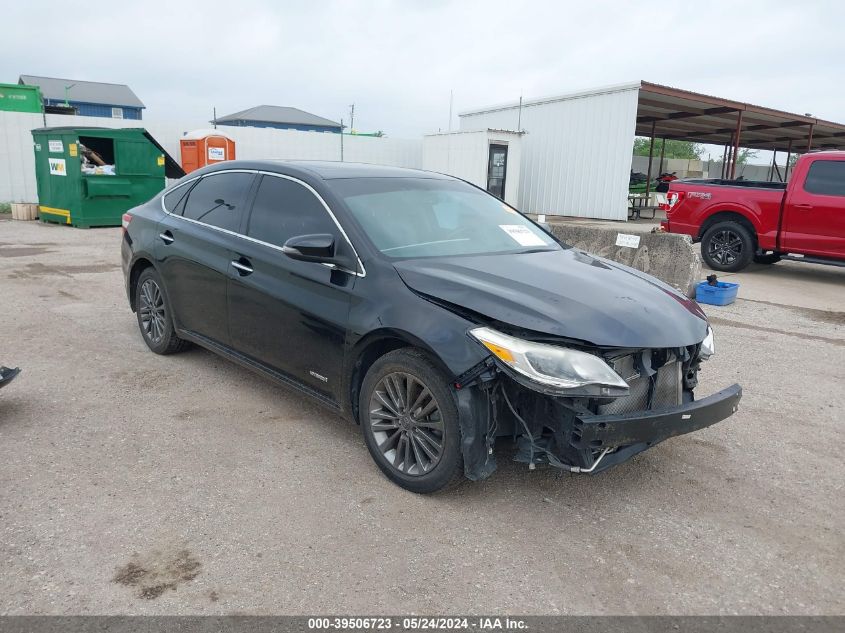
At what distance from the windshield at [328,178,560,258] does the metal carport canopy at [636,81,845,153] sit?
14.5 meters

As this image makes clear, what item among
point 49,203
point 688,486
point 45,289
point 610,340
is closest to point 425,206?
point 610,340

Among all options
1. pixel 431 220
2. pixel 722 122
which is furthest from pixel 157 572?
pixel 722 122

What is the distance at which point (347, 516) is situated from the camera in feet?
10.2

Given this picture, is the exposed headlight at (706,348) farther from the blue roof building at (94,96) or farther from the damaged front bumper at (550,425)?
the blue roof building at (94,96)

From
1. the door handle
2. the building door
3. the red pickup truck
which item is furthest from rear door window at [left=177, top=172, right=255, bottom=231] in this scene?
the building door

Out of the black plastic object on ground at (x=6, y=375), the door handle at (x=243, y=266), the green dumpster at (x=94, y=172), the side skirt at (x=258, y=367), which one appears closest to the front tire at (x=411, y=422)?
the side skirt at (x=258, y=367)

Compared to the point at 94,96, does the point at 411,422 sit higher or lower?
lower

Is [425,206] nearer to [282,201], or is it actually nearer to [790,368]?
[282,201]

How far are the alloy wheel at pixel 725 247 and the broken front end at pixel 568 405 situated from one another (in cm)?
845

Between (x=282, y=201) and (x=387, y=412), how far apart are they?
158 centimetres

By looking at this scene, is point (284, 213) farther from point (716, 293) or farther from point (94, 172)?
point (94, 172)

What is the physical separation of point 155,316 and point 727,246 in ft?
29.6

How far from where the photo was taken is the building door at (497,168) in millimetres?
19312

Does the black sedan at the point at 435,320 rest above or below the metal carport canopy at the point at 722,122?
below
